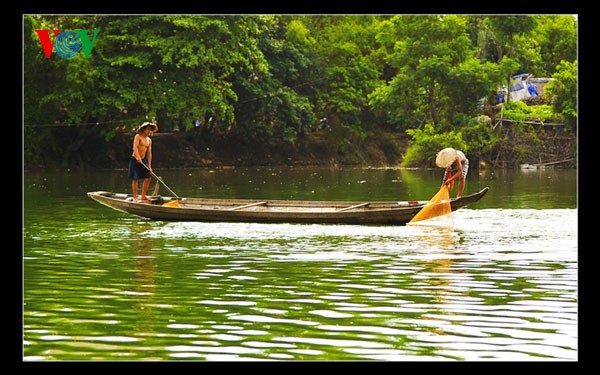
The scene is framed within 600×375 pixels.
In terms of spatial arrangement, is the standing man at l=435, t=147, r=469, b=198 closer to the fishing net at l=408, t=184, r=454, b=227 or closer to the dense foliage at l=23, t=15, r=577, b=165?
the fishing net at l=408, t=184, r=454, b=227

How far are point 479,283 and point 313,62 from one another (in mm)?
25529

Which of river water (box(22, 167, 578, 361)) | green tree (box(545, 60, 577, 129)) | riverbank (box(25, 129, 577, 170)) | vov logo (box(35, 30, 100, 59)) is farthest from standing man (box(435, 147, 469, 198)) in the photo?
green tree (box(545, 60, 577, 129))

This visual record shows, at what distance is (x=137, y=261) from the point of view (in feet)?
33.6

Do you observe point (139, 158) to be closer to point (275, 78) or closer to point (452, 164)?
point (452, 164)

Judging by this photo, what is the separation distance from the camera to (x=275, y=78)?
32.8 metres

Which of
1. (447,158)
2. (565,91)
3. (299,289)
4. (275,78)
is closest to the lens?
(299,289)

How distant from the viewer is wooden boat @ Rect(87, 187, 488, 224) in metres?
13.2

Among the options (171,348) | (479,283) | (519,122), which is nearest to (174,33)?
(519,122)

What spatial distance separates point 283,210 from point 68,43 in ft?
41.2

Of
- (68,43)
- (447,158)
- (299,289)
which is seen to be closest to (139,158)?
(447,158)

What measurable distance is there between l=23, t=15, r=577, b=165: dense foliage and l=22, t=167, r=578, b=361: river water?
43.9ft

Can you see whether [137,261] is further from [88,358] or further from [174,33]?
[174,33]

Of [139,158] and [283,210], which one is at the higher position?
[139,158]

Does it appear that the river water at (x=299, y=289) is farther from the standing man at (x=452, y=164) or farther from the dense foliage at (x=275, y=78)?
the dense foliage at (x=275, y=78)
